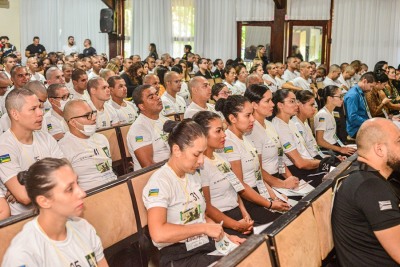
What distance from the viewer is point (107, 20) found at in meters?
12.1

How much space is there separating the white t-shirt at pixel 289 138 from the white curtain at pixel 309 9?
28.0 feet

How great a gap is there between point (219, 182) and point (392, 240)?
3.95ft

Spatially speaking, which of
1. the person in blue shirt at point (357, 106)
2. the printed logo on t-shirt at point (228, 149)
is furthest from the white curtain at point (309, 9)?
the printed logo on t-shirt at point (228, 149)

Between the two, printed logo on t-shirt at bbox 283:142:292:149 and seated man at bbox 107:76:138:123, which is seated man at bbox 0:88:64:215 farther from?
seated man at bbox 107:76:138:123

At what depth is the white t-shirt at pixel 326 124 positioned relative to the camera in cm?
486

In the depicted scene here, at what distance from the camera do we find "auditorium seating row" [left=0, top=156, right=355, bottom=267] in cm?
171

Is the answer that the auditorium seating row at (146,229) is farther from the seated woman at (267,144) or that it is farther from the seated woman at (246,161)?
the seated woman at (267,144)

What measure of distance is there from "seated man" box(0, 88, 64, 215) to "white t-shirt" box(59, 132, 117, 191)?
173 mm

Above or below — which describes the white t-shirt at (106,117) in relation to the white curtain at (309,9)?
below

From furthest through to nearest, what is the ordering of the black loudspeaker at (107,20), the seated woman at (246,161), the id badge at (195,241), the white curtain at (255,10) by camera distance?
the white curtain at (255,10) → the black loudspeaker at (107,20) → the seated woman at (246,161) → the id badge at (195,241)

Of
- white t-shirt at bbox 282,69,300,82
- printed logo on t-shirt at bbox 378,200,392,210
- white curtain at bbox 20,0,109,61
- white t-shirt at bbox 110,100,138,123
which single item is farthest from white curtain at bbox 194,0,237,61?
printed logo on t-shirt at bbox 378,200,392,210

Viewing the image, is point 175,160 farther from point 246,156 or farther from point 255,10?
point 255,10

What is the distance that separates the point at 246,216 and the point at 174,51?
11315mm

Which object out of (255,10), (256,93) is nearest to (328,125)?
(256,93)
